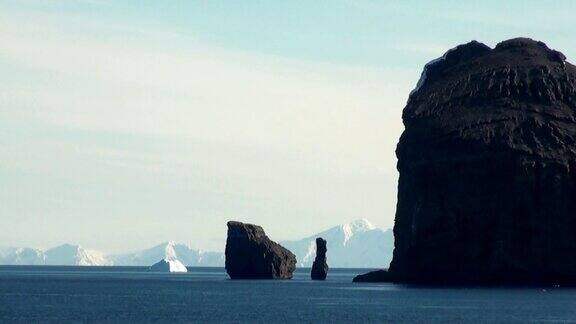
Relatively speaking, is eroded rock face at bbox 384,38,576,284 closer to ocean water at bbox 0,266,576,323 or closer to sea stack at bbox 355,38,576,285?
sea stack at bbox 355,38,576,285

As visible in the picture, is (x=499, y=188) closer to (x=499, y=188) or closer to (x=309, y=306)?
(x=499, y=188)

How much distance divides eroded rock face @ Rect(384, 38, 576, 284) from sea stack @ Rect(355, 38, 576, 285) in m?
0.13

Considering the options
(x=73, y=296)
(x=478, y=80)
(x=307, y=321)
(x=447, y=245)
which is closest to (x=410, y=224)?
(x=447, y=245)

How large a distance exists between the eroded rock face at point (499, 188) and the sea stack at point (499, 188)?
13 centimetres

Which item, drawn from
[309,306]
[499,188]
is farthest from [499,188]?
[309,306]

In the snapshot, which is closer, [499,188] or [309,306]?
[309,306]

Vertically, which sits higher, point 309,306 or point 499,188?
point 499,188

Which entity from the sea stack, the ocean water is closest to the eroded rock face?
the sea stack

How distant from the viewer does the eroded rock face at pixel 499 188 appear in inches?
6860

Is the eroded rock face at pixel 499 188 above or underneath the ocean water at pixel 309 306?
above

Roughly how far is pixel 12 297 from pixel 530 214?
228ft

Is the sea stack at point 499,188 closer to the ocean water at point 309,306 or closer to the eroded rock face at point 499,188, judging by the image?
the eroded rock face at point 499,188

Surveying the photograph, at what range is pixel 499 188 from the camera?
175m

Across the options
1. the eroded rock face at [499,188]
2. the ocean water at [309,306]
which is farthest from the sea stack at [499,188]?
the ocean water at [309,306]
